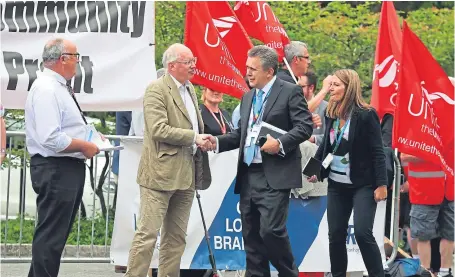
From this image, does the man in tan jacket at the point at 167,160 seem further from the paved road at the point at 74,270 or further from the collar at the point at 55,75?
the paved road at the point at 74,270

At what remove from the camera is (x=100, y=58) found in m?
10.8

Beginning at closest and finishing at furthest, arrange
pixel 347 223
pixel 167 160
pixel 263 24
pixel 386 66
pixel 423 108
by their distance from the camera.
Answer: pixel 167 160, pixel 347 223, pixel 423 108, pixel 263 24, pixel 386 66

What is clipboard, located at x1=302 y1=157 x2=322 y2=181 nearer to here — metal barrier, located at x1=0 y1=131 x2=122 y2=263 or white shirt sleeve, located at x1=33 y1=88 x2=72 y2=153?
white shirt sleeve, located at x1=33 y1=88 x2=72 y2=153

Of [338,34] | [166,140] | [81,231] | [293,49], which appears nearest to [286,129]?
[166,140]

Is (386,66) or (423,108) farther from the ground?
(386,66)

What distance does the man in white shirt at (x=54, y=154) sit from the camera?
907 cm

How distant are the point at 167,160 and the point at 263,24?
2781 mm

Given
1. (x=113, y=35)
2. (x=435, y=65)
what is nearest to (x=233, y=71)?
(x=113, y=35)

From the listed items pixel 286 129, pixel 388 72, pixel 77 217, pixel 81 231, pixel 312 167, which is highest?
pixel 388 72

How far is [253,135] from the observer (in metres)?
9.84

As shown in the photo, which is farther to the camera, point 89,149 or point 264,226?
point 264,226

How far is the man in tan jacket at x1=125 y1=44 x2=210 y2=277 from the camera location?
32.0 ft

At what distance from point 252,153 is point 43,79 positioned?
1888 mm

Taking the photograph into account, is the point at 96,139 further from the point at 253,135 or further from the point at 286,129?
the point at 286,129
